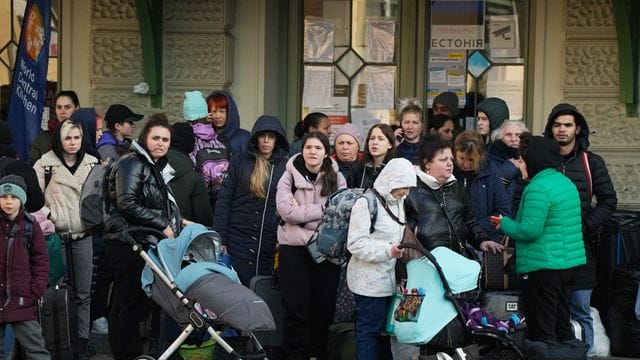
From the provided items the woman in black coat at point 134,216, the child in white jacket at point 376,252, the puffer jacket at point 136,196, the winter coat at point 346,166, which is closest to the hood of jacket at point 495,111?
the winter coat at point 346,166

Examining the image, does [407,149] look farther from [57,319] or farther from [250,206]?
[57,319]

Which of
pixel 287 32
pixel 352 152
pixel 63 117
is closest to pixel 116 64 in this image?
pixel 63 117

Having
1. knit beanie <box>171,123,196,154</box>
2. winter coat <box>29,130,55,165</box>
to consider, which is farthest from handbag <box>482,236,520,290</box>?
winter coat <box>29,130,55,165</box>

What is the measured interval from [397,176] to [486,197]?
54.1 inches

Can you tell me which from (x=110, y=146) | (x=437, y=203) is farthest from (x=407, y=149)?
(x=110, y=146)

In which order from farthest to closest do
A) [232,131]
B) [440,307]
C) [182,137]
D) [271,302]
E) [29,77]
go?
[232,131], [29,77], [182,137], [271,302], [440,307]

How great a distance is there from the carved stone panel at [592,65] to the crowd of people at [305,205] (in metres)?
1.23

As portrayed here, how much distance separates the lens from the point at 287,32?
12188 millimetres

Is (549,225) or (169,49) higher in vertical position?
(169,49)

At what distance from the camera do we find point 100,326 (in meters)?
10.2

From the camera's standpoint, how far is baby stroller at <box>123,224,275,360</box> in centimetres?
777

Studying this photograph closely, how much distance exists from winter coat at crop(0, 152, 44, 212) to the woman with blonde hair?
10.5 ft

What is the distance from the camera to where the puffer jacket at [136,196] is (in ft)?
28.3

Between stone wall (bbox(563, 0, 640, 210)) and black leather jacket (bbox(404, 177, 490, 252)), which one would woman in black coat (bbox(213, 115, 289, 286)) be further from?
stone wall (bbox(563, 0, 640, 210))
